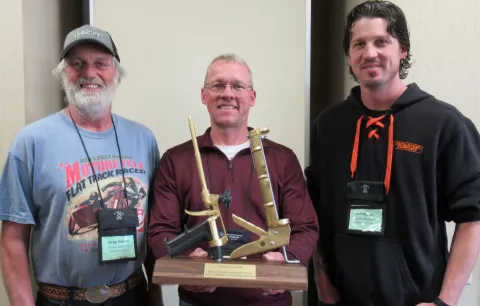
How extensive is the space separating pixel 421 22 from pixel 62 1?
5.47ft

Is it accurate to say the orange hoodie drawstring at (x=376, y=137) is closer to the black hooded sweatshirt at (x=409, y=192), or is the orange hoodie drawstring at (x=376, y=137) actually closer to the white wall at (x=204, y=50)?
the black hooded sweatshirt at (x=409, y=192)

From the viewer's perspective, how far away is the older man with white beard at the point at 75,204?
1.25 m

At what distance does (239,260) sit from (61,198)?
0.61 meters

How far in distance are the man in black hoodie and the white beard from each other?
2.72 ft

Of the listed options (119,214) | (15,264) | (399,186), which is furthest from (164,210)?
(399,186)

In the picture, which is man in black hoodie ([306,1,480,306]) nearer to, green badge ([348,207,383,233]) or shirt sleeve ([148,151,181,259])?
green badge ([348,207,383,233])

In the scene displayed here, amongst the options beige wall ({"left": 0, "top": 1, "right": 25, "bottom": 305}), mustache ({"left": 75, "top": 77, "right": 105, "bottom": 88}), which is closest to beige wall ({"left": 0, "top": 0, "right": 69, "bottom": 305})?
beige wall ({"left": 0, "top": 1, "right": 25, "bottom": 305})

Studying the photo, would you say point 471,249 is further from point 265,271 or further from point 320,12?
point 320,12

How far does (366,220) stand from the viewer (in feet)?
4.07

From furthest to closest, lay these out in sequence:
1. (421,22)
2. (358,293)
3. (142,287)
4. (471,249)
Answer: (421,22), (142,287), (358,293), (471,249)

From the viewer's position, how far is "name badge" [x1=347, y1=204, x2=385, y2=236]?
1.22m

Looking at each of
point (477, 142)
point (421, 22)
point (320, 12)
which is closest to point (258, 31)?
point (320, 12)

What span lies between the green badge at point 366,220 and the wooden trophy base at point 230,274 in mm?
300

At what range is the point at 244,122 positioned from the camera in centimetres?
133
